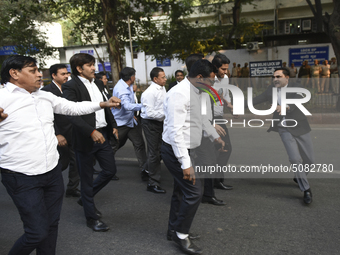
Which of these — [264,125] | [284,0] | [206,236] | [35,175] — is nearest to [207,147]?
[206,236]

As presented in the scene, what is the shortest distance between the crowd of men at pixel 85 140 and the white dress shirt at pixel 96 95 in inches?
0.5

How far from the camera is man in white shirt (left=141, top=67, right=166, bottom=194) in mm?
4990

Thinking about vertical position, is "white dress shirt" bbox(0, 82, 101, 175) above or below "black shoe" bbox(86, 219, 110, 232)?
above

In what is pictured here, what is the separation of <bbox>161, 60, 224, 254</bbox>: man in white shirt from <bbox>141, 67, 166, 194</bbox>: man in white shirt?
5.82 ft

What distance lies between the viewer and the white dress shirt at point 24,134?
243cm

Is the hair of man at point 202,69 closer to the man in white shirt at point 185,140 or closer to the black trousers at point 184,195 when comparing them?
the man in white shirt at point 185,140

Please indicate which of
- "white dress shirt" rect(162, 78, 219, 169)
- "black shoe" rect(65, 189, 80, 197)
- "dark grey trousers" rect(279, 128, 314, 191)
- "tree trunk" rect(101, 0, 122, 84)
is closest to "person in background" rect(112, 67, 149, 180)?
"black shoe" rect(65, 189, 80, 197)

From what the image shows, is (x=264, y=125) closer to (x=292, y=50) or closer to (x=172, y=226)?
(x=172, y=226)

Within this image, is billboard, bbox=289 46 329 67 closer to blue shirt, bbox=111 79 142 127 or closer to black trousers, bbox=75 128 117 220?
blue shirt, bbox=111 79 142 127

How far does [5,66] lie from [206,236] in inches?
95.7

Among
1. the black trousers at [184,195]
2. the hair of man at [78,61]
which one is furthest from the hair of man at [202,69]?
the hair of man at [78,61]

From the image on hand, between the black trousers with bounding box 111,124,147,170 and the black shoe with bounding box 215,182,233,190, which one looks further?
the black trousers with bounding box 111,124,147,170

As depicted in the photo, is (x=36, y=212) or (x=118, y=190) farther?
(x=118, y=190)

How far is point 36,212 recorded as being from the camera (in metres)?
2.46
